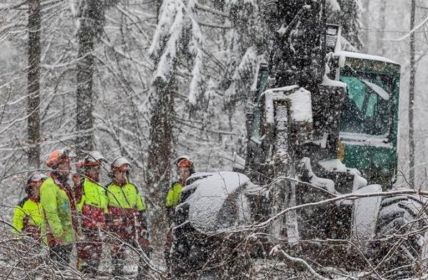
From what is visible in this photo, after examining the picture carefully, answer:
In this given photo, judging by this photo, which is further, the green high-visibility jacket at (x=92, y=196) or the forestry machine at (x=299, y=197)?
the green high-visibility jacket at (x=92, y=196)

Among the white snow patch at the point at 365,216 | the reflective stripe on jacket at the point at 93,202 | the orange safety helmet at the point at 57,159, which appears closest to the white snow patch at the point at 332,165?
the white snow patch at the point at 365,216

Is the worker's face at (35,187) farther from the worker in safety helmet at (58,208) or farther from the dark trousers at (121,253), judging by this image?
the dark trousers at (121,253)

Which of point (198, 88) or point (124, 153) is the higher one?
point (198, 88)

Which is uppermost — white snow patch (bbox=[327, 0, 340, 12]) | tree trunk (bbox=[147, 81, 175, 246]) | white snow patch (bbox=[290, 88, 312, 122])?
white snow patch (bbox=[327, 0, 340, 12])

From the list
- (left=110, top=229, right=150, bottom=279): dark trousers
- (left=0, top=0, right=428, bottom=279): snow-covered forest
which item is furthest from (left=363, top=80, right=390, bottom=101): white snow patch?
(left=110, top=229, right=150, bottom=279): dark trousers

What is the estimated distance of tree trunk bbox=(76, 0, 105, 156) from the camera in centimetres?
1666

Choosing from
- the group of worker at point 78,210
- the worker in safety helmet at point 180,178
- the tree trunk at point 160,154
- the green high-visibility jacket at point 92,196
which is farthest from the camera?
the tree trunk at point 160,154

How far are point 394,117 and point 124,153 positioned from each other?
1172 centimetres

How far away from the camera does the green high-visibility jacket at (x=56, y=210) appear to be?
27.1 feet

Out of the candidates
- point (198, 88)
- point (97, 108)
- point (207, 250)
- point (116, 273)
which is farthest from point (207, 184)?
point (97, 108)

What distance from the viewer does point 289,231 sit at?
550cm

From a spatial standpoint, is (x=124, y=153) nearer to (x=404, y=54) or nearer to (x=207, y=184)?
(x=207, y=184)

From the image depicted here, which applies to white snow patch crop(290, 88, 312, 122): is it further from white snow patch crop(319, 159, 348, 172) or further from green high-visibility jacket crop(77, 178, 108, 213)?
green high-visibility jacket crop(77, 178, 108, 213)

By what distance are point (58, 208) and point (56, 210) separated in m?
0.09
